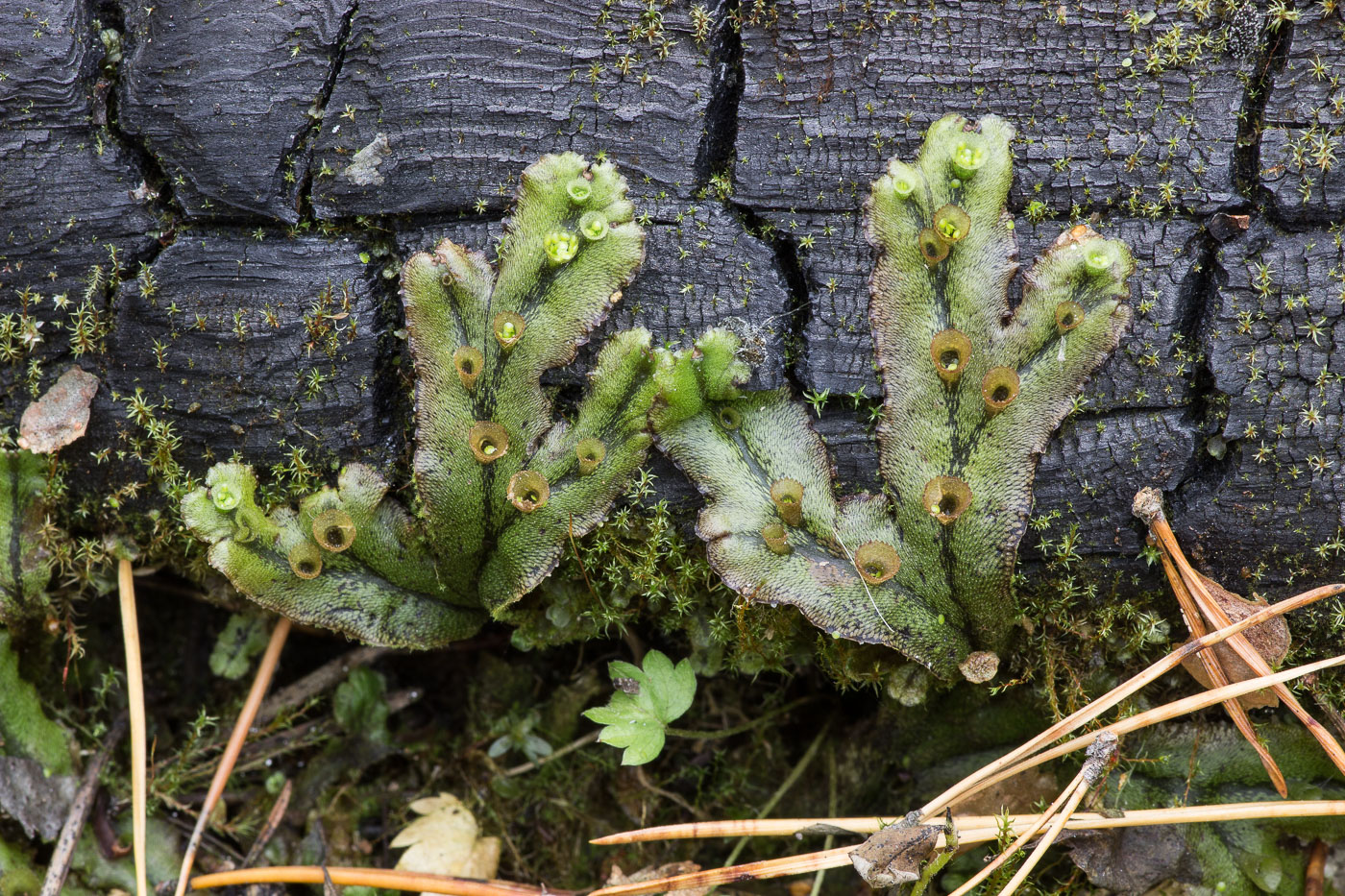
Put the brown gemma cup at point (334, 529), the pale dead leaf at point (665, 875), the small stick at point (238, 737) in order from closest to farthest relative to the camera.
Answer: the brown gemma cup at point (334, 529) < the pale dead leaf at point (665, 875) < the small stick at point (238, 737)

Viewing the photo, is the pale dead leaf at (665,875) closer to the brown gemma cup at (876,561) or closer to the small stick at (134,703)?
the brown gemma cup at (876,561)

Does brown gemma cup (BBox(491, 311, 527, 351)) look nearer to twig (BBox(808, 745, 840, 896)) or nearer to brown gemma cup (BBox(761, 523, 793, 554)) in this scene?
brown gemma cup (BBox(761, 523, 793, 554))

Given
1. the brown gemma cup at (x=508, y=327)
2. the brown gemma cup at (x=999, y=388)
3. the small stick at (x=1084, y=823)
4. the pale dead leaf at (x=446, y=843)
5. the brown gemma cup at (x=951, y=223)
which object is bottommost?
the pale dead leaf at (x=446, y=843)

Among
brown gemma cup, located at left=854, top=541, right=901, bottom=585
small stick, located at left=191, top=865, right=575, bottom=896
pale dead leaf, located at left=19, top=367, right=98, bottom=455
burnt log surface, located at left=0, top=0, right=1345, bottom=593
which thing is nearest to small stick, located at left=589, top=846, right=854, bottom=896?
small stick, located at left=191, top=865, right=575, bottom=896

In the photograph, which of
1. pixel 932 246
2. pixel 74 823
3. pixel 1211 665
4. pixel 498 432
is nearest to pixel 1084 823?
pixel 1211 665

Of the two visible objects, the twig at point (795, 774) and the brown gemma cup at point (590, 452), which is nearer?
the brown gemma cup at point (590, 452)

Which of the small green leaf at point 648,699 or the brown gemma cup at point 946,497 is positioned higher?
the brown gemma cup at point 946,497

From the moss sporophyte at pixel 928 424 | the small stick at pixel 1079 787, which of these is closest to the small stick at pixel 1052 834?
the small stick at pixel 1079 787
